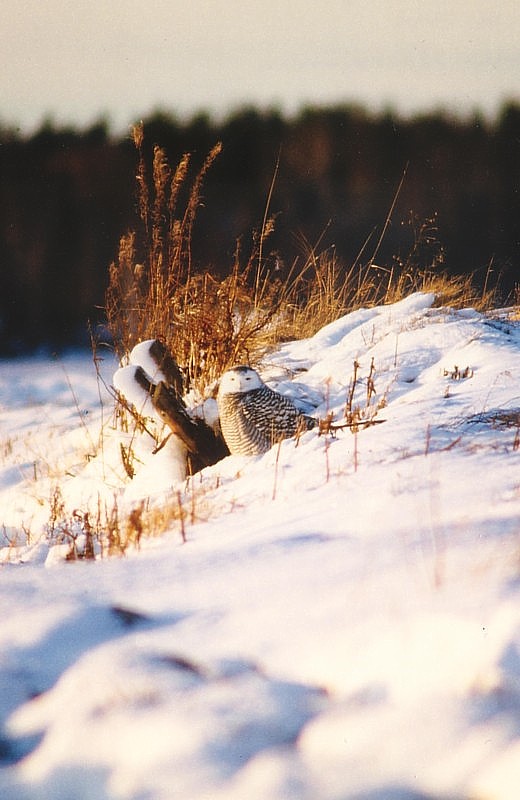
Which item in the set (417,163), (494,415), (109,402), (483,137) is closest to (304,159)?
(417,163)

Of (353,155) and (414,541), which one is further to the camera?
(353,155)

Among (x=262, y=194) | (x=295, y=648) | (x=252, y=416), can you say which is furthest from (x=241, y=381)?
(x=262, y=194)

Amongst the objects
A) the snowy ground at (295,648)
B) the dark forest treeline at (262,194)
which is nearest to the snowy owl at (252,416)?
the snowy ground at (295,648)

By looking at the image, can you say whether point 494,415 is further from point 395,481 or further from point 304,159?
point 304,159

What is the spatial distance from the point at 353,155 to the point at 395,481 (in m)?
12.4

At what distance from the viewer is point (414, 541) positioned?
4.84 feet

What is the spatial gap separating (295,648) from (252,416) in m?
2.10

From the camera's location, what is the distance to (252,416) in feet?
10.8

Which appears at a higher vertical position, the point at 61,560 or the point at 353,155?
the point at 353,155

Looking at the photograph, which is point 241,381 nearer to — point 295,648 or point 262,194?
point 295,648

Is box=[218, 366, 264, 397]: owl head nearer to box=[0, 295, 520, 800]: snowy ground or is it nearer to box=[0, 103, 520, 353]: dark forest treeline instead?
box=[0, 295, 520, 800]: snowy ground

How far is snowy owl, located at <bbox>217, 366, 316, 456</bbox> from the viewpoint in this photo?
129 inches

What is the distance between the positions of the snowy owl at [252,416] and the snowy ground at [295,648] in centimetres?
114

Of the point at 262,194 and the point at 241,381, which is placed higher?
the point at 262,194
